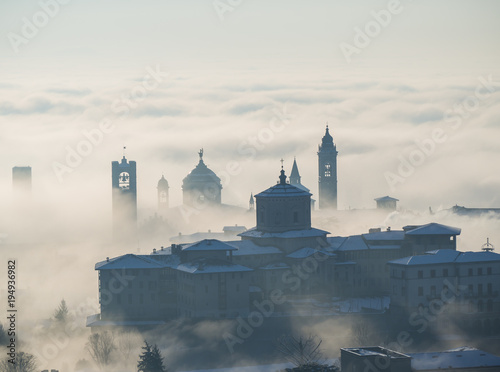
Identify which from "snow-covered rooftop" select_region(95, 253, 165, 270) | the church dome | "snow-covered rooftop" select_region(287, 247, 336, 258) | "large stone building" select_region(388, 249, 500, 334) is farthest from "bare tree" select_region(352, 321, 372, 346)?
"snow-covered rooftop" select_region(95, 253, 165, 270)

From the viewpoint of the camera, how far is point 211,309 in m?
128

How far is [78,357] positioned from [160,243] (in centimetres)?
7017

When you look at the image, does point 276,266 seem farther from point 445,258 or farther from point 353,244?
point 445,258

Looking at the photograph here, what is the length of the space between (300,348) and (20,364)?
23.5 meters

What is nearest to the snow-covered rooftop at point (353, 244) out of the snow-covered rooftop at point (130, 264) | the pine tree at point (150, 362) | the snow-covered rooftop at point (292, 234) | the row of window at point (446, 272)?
the snow-covered rooftop at point (292, 234)

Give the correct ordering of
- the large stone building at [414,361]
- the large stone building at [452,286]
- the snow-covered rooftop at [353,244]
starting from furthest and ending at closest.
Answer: the snow-covered rooftop at [353,244]
the large stone building at [452,286]
the large stone building at [414,361]

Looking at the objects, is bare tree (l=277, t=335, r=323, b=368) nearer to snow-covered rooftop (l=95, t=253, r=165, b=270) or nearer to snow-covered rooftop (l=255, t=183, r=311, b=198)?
snow-covered rooftop (l=95, t=253, r=165, b=270)

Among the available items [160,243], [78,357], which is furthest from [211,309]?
[160,243]

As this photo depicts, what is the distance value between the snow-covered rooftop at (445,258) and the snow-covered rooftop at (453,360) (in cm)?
2070

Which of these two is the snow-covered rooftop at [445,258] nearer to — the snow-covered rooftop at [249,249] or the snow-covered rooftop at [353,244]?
the snow-covered rooftop at [353,244]

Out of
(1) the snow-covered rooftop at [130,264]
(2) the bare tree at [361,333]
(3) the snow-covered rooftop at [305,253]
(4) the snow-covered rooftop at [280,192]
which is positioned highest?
(4) the snow-covered rooftop at [280,192]

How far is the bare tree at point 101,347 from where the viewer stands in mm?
121688

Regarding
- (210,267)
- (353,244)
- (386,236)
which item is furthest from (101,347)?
(386,236)

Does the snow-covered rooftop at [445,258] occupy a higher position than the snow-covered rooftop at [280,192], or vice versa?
the snow-covered rooftop at [280,192]
